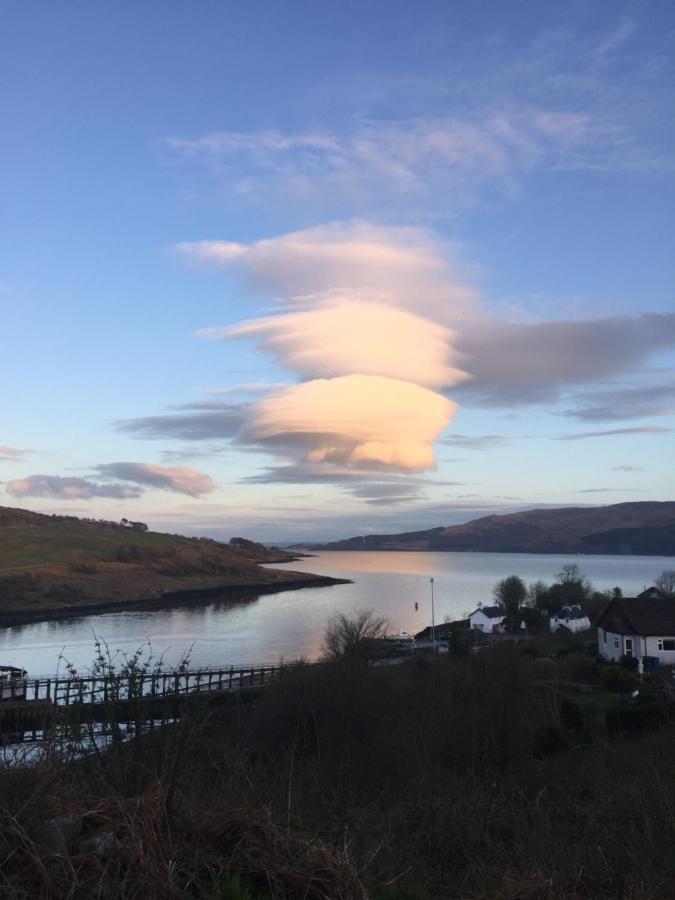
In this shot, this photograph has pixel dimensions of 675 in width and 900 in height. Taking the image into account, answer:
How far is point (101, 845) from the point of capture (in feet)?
13.4

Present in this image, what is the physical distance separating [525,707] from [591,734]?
269 cm

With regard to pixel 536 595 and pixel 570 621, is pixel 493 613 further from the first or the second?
pixel 536 595

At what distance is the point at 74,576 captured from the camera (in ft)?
346

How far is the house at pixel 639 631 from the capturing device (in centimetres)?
3938

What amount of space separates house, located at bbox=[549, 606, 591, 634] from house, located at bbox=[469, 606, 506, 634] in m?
4.32

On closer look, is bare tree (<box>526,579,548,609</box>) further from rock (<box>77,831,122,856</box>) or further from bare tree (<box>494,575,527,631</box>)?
rock (<box>77,831,122,856</box>)

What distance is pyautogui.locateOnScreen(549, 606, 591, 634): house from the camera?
61.0 meters

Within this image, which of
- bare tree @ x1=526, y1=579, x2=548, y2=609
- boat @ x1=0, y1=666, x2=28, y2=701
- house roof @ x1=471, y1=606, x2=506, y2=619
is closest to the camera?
boat @ x1=0, y1=666, x2=28, y2=701

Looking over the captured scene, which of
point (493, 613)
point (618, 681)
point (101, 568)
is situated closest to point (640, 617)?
point (618, 681)

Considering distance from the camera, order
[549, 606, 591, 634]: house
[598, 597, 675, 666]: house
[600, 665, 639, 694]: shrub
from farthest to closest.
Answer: [549, 606, 591, 634]: house → [598, 597, 675, 666]: house → [600, 665, 639, 694]: shrub

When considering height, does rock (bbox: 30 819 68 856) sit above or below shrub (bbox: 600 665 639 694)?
above

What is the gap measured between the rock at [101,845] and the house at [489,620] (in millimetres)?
59498

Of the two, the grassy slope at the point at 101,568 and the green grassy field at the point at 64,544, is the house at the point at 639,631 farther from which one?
the green grassy field at the point at 64,544

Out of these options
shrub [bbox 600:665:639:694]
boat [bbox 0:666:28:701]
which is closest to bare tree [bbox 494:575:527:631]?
shrub [bbox 600:665:639:694]
